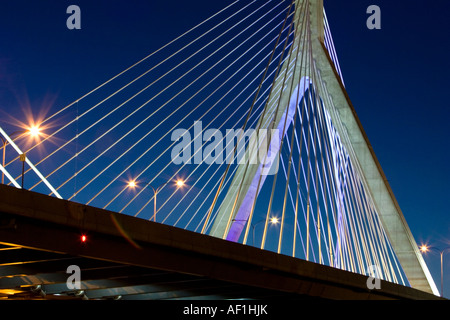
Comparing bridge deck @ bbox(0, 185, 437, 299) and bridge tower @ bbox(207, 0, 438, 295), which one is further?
bridge tower @ bbox(207, 0, 438, 295)

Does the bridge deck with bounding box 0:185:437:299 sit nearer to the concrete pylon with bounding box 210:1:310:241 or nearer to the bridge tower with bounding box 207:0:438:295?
the concrete pylon with bounding box 210:1:310:241

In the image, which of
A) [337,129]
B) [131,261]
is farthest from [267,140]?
[131,261]

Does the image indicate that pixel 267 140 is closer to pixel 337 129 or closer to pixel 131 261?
pixel 337 129

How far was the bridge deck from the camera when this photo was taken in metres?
13.7

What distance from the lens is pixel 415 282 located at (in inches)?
1291

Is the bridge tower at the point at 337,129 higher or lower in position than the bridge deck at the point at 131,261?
higher

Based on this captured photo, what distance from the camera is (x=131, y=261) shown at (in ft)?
53.3

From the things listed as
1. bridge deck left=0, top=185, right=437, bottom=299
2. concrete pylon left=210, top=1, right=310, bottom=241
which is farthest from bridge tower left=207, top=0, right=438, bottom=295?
bridge deck left=0, top=185, right=437, bottom=299

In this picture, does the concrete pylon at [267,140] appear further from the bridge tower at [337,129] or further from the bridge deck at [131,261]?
the bridge deck at [131,261]

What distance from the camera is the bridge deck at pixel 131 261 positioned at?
13.7 meters

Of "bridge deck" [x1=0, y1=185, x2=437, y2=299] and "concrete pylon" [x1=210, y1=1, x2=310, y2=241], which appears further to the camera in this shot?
"concrete pylon" [x1=210, y1=1, x2=310, y2=241]

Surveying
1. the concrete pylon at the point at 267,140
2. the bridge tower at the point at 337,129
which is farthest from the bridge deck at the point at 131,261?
→ the bridge tower at the point at 337,129

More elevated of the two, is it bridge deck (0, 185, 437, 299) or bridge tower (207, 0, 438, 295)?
bridge tower (207, 0, 438, 295)
